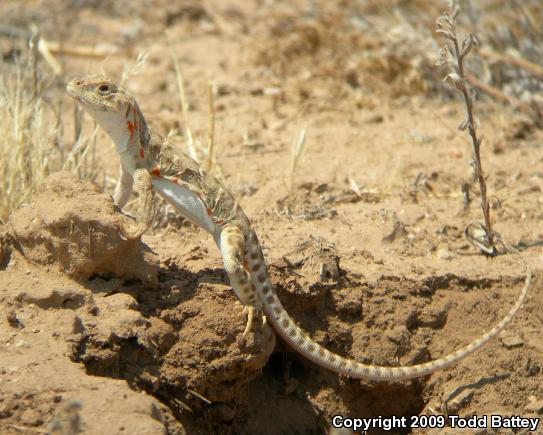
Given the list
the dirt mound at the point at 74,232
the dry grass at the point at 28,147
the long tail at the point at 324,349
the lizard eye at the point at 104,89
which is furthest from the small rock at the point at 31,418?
the dry grass at the point at 28,147

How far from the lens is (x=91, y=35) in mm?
10906

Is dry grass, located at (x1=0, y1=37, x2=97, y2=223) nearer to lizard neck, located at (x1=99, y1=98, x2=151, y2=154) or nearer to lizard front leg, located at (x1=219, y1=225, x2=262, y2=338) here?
lizard neck, located at (x1=99, y1=98, x2=151, y2=154)

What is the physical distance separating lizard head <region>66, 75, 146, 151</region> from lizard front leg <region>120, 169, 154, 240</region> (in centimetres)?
21

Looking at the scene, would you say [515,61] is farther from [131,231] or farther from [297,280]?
[131,231]

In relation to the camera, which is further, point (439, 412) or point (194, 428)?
point (439, 412)

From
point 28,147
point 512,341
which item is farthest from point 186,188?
point 512,341

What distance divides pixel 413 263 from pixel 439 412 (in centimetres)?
106

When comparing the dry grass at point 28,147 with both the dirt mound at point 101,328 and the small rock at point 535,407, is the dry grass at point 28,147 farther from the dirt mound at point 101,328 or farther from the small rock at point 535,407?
the small rock at point 535,407

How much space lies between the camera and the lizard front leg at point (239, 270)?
4.80 metres

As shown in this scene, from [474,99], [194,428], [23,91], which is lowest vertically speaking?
[194,428]

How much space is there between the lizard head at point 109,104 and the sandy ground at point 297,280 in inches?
16.4

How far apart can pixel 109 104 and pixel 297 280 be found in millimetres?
→ 1611

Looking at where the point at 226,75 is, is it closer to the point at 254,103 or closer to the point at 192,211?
the point at 254,103

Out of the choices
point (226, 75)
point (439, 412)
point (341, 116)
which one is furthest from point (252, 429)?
point (226, 75)
